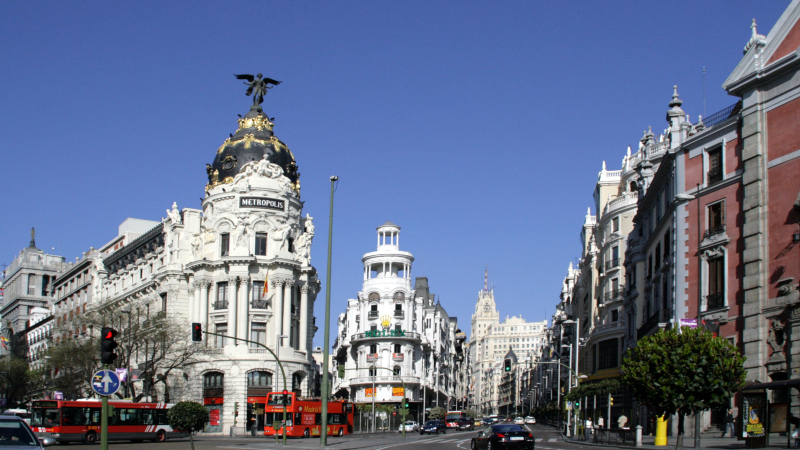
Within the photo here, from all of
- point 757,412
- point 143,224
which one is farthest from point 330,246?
point 143,224

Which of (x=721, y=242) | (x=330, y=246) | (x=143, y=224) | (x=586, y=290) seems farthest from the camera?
(x=143, y=224)

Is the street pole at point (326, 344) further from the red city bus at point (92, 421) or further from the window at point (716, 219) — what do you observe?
the red city bus at point (92, 421)

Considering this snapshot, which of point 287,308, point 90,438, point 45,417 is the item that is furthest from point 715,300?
point 287,308

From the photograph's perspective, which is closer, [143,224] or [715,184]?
[715,184]

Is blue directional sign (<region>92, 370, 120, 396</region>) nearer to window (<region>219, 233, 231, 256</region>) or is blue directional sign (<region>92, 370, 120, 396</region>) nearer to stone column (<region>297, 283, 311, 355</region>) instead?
window (<region>219, 233, 231, 256</region>)

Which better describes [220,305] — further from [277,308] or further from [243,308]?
[277,308]

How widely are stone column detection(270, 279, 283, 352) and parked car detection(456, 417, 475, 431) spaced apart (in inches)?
1014

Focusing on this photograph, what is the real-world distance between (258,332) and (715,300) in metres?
46.0

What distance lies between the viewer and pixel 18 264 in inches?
5477

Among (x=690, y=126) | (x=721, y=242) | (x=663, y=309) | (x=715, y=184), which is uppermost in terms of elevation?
(x=690, y=126)

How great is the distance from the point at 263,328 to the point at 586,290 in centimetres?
3292

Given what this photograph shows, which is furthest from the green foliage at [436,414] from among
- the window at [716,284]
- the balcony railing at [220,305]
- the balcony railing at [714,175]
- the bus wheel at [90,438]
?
the balcony railing at [714,175]

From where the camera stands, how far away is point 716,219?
A: 3838 centimetres

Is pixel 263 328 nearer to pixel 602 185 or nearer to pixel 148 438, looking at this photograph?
pixel 148 438
